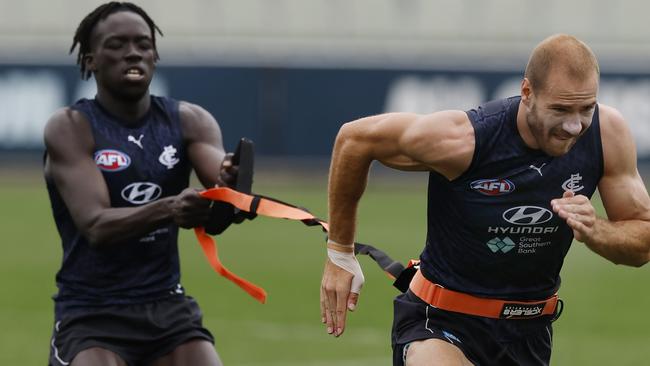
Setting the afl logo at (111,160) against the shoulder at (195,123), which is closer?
the afl logo at (111,160)

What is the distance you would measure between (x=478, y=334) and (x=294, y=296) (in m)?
9.02

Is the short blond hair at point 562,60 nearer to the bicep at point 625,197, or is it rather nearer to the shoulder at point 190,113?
the bicep at point 625,197

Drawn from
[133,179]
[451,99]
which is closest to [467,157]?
[133,179]

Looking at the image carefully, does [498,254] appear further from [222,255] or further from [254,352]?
[222,255]

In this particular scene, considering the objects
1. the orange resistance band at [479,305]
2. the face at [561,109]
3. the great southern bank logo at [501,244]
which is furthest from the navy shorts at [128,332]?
the face at [561,109]

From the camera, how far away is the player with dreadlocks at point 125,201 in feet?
24.6

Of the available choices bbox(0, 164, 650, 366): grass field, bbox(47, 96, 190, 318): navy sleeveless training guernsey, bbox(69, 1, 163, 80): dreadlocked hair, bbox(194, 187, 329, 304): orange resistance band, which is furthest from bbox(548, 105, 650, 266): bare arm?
bbox(0, 164, 650, 366): grass field

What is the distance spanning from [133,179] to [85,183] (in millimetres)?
290

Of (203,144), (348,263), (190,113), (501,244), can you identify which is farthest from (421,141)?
(190,113)

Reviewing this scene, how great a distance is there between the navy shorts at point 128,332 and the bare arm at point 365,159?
840 mm

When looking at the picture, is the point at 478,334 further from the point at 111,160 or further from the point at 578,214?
the point at 111,160

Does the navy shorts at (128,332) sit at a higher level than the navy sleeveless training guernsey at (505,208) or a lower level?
lower

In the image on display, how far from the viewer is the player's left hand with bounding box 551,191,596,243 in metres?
6.41

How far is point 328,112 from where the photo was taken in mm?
27188
